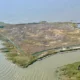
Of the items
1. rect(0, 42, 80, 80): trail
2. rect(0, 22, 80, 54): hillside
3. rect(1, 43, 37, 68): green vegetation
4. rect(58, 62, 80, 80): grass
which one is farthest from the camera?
rect(0, 22, 80, 54): hillside

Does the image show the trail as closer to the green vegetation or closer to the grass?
the green vegetation

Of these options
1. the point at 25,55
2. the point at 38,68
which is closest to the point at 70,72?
the point at 38,68

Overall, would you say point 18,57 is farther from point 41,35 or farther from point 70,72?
point 41,35

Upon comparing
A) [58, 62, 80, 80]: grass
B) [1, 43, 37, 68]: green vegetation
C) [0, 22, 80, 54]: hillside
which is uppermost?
[0, 22, 80, 54]: hillside

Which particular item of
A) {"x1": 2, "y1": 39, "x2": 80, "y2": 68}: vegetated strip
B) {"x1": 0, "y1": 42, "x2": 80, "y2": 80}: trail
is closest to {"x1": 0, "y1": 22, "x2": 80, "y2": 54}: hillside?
{"x1": 2, "y1": 39, "x2": 80, "y2": 68}: vegetated strip

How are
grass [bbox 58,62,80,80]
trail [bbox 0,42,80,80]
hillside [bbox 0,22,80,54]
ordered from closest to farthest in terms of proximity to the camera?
grass [bbox 58,62,80,80] < trail [bbox 0,42,80,80] < hillside [bbox 0,22,80,54]

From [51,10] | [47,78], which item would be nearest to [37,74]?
[47,78]
